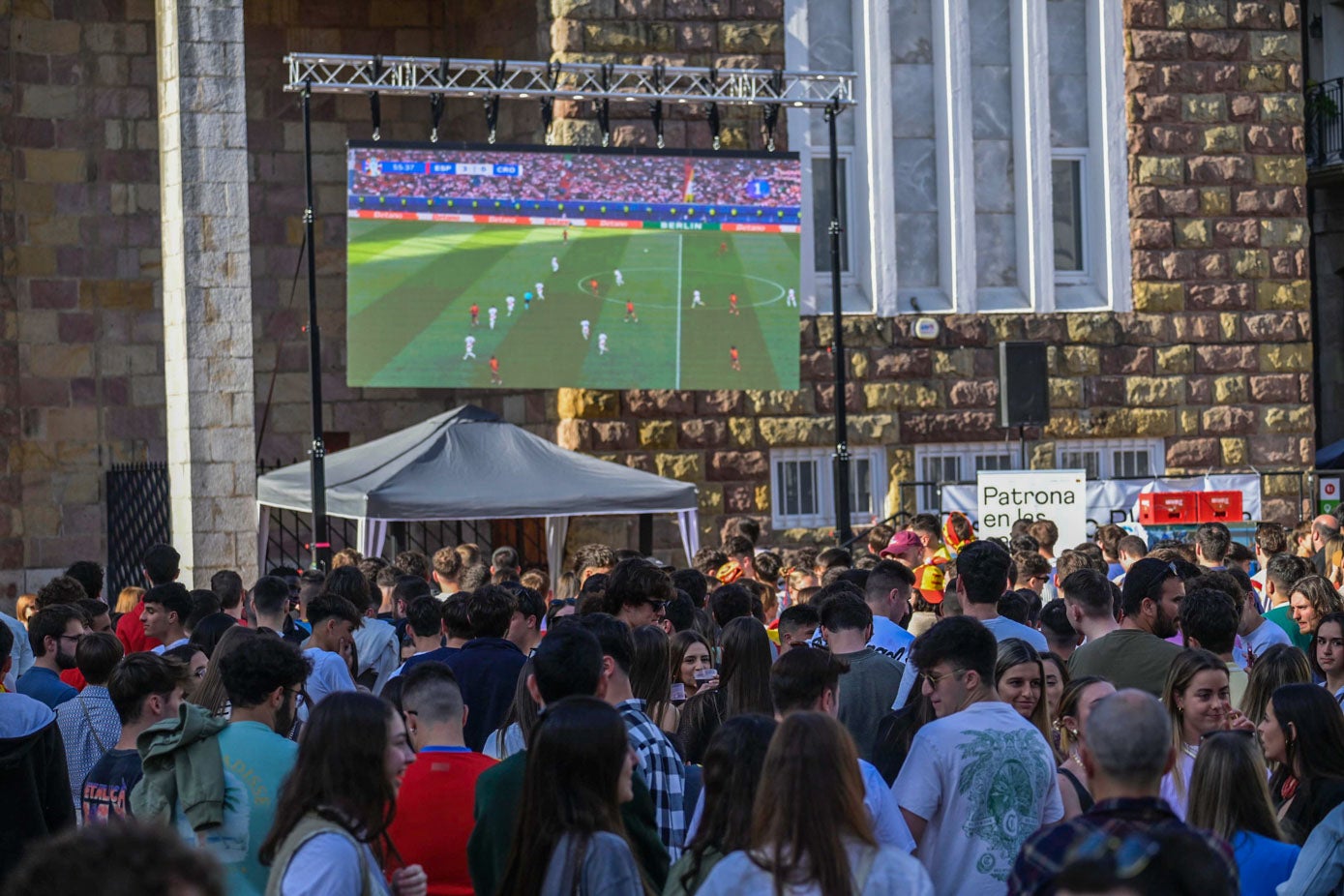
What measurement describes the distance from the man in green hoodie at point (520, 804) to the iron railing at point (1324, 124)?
21.4 meters

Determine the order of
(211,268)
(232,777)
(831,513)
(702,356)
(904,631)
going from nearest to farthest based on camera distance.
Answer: (232,777) → (904,631) → (211,268) → (702,356) → (831,513)

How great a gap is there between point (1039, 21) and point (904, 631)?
43.0ft

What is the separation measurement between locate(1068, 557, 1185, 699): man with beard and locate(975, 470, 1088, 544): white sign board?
858 cm

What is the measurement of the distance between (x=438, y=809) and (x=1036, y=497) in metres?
11.9

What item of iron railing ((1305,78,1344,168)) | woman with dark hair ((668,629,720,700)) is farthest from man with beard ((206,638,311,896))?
iron railing ((1305,78,1344,168))

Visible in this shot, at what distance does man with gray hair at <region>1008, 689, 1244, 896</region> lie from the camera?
3559 mm

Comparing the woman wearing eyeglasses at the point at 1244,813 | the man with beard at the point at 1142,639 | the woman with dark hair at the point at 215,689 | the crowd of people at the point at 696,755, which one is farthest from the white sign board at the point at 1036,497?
the woman wearing eyeglasses at the point at 1244,813

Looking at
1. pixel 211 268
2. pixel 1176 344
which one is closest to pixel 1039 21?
pixel 1176 344

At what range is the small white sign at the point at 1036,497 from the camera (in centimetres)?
1627

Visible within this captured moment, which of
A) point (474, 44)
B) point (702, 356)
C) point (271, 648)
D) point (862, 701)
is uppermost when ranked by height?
point (474, 44)

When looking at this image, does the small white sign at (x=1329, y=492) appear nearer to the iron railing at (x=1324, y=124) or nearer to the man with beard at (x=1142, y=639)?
the iron railing at (x=1324, y=124)

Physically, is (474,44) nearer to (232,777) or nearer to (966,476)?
(966,476)

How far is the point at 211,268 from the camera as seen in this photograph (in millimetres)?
15508

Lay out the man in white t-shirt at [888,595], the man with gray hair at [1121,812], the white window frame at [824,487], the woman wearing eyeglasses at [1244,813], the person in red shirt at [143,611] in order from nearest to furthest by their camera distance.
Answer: the man with gray hair at [1121,812] → the woman wearing eyeglasses at [1244,813] → the man in white t-shirt at [888,595] → the person in red shirt at [143,611] → the white window frame at [824,487]
